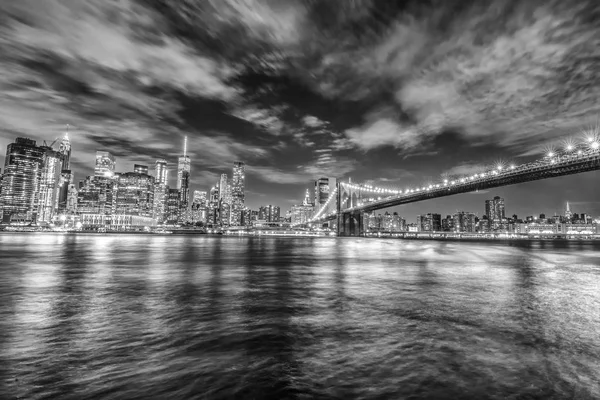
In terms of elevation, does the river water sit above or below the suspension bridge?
below

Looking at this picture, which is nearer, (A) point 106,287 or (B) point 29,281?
(A) point 106,287

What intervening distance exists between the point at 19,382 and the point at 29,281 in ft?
47.6

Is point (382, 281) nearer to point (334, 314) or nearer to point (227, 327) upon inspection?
point (334, 314)

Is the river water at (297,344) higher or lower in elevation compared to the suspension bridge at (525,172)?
lower

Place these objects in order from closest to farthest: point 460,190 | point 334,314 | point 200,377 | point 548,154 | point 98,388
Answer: point 98,388 < point 200,377 < point 334,314 < point 548,154 < point 460,190

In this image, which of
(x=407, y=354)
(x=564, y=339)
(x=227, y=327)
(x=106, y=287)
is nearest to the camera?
(x=407, y=354)

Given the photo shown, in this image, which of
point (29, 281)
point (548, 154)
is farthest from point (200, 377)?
point (548, 154)

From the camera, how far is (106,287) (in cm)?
1476

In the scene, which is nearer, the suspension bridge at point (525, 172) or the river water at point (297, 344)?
the river water at point (297, 344)

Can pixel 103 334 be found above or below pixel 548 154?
below

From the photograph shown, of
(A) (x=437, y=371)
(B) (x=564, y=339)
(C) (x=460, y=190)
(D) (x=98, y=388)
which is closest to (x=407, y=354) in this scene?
(A) (x=437, y=371)

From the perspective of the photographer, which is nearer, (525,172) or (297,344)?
(297,344)

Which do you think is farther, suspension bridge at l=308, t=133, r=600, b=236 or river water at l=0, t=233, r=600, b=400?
suspension bridge at l=308, t=133, r=600, b=236

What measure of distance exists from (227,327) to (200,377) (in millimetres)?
3165
